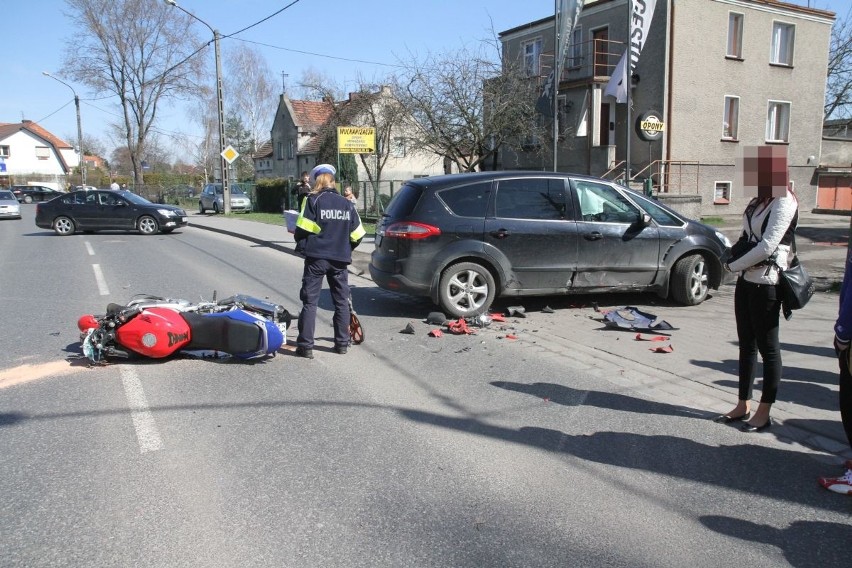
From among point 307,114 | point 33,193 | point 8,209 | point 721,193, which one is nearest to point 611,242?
point 721,193

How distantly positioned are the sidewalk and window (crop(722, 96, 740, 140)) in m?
18.0

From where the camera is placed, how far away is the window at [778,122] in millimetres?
27844

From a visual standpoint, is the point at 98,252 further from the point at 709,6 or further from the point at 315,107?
the point at 315,107

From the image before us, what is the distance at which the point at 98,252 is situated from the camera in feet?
51.5

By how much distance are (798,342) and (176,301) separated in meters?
6.42

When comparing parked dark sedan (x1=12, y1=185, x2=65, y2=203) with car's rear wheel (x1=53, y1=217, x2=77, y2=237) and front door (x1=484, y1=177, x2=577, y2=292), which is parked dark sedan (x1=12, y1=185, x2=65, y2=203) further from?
front door (x1=484, y1=177, x2=577, y2=292)

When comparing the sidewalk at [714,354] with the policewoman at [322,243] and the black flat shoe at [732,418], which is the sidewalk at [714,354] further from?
the policewoman at [322,243]

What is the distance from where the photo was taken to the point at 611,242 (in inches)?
315

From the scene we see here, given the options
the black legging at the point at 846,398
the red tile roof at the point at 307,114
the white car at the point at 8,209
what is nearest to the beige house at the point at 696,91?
the black legging at the point at 846,398

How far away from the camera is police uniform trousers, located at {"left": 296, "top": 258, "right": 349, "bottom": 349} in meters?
6.14

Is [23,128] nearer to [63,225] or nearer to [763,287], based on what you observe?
[63,225]

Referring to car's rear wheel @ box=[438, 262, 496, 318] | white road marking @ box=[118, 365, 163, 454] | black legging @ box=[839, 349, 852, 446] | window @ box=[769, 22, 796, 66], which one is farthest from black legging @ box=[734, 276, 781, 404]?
window @ box=[769, 22, 796, 66]

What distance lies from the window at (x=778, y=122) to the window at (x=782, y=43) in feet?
5.89

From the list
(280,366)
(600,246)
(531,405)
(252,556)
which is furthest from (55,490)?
(600,246)
